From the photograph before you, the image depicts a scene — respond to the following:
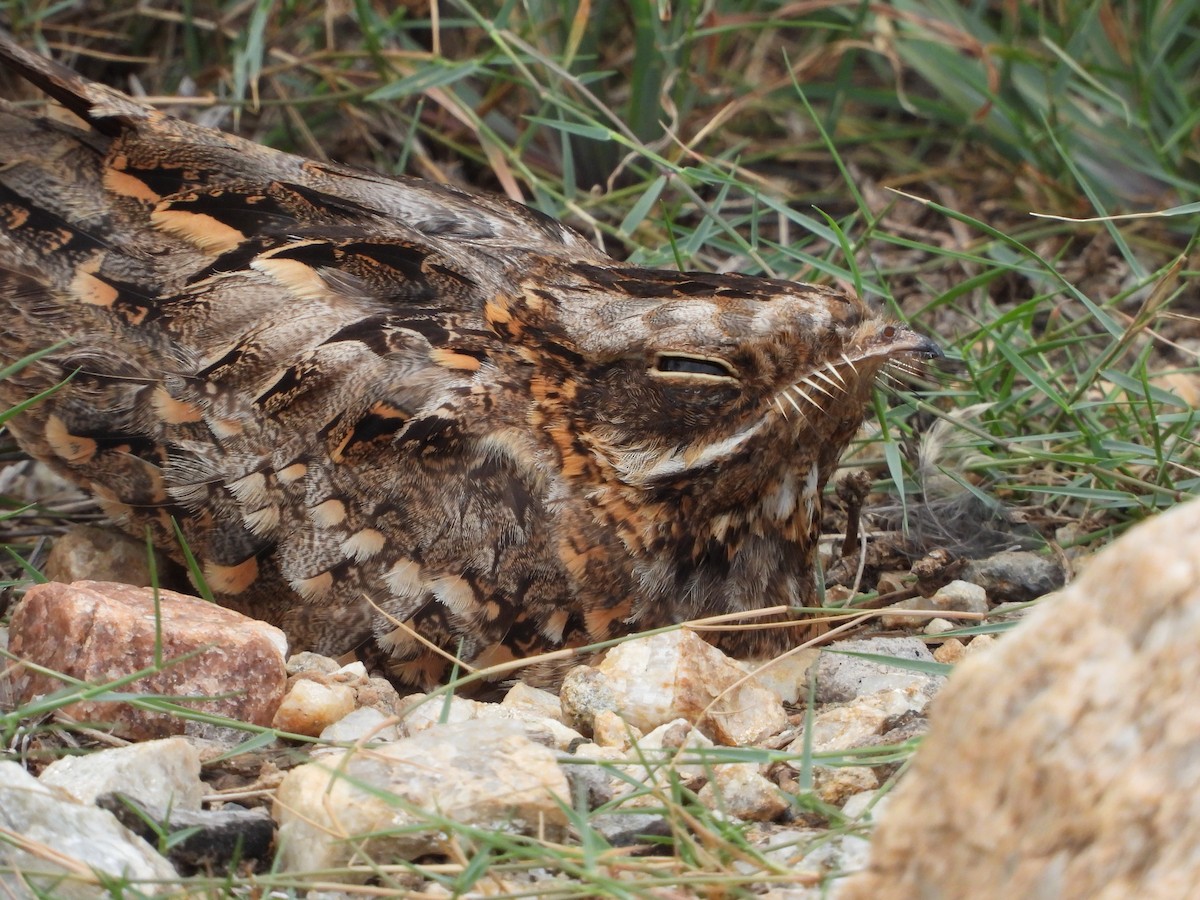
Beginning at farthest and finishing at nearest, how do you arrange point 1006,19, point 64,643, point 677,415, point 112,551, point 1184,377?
point 1006,19, point 1184,377, point 112,551, point 677,415, point 64,643

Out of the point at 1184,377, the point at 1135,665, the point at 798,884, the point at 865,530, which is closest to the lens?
the point at 1135,665

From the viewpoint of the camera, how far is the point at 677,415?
2.33 metres

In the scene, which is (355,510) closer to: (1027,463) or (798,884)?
(798,884)

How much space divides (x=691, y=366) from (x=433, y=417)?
418 mm

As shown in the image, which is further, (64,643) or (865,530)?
(865,530)

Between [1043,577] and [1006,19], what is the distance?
1978 millimetres

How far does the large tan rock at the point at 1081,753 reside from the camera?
113cm

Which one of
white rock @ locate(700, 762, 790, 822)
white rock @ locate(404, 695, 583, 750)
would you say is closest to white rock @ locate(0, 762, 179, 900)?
white rock @ locate(404, 695, 583, 750)

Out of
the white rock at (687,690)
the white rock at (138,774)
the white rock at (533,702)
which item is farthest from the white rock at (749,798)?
the white rock at (138,774)

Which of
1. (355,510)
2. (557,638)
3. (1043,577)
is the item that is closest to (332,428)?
(355,510)

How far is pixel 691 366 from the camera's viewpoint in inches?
90.6

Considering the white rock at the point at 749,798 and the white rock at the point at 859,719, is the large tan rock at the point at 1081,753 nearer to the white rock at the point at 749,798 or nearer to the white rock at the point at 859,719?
the white rock at the point at 749,798

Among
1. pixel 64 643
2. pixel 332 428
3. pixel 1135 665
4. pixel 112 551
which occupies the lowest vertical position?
pixel 112 551

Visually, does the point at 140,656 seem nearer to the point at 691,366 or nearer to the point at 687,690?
the point at 687,690
